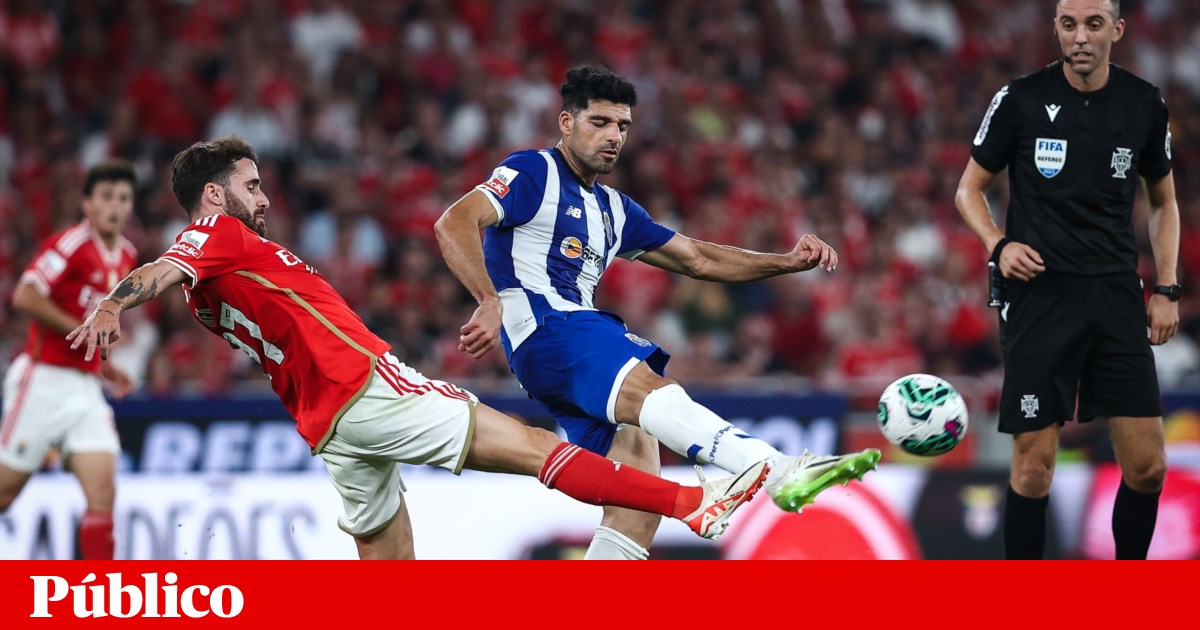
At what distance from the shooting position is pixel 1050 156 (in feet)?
19.1

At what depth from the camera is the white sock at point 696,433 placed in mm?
5156

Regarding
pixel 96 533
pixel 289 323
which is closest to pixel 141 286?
pixel 289 323

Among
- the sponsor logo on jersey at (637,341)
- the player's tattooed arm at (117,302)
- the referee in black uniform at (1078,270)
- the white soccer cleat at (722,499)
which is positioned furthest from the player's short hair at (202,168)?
the referee in black uniform at (1078,270)

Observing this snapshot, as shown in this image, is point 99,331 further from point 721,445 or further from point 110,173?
point 110,173

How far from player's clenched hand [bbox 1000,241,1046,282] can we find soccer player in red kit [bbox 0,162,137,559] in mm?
4687

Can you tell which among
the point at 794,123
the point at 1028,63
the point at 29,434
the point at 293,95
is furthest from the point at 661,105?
the point at 29,434

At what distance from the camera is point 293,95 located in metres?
13.3

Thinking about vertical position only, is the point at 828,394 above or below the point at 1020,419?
above

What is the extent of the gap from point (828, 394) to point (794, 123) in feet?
17.9

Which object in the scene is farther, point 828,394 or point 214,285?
point 828,394
